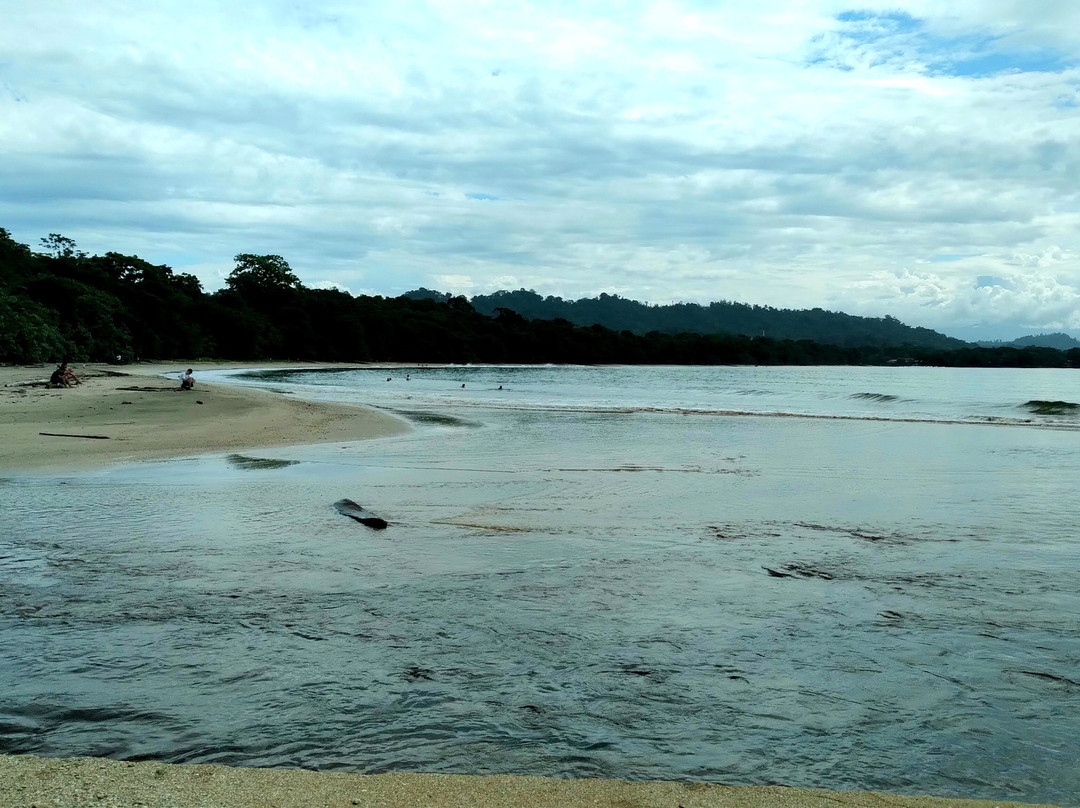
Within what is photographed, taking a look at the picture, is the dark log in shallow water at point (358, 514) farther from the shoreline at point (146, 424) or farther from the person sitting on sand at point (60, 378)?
the person sitting on sand at point (60, 378)

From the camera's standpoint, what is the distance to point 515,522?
8742mm

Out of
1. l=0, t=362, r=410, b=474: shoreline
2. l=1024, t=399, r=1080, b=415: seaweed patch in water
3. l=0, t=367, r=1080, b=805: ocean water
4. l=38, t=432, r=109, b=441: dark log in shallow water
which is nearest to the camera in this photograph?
l=0, t=367, r=1080, b=805: ocean water

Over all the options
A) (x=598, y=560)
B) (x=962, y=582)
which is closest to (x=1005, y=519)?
(x=962, y=582)

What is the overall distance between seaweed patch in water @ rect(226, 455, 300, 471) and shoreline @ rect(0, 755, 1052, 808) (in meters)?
9.61

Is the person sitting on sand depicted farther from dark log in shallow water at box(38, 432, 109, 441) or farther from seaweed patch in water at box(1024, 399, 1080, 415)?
seaweed patch in water at box(1024, 399, 1080, 415)

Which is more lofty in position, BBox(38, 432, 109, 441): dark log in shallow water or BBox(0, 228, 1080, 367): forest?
BBox(0, 228, 1080, 367): forest

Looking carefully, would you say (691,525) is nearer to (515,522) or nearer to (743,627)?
(515,522)

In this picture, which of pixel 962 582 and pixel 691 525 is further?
pixel 691 525

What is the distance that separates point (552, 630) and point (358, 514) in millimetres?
4199

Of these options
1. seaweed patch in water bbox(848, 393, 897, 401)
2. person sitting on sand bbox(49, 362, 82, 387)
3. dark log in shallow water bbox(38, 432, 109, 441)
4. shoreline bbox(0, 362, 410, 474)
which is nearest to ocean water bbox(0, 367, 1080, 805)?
shoreline bbox(0, 362, 410, 474)

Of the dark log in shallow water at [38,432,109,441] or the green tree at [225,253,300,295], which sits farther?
the green tree at [225,253,300,295]

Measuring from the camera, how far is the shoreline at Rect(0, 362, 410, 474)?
13227mm

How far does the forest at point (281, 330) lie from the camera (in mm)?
55812

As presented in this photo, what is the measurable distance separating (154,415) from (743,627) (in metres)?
18.0
